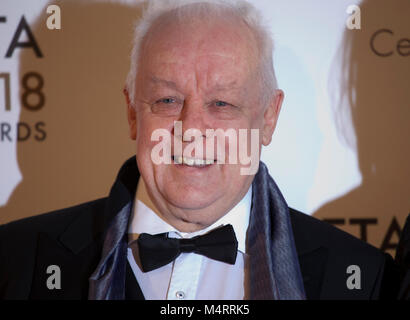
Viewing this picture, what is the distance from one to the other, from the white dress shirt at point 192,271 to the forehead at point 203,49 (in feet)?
1.20

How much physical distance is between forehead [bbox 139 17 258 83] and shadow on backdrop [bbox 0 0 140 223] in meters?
0.46

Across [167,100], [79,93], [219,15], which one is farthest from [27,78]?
[219,15]

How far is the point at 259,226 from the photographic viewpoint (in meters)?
1.53

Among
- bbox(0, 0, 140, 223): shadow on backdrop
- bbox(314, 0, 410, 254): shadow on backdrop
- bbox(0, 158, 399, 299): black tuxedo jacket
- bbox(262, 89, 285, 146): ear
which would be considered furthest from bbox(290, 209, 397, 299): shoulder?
bbox(0, 0, 140, 223): shadow on backdrop

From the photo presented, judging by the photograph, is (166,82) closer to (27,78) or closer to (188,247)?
(188,247)

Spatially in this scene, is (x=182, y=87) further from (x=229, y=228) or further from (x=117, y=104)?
(x=117, y=104)

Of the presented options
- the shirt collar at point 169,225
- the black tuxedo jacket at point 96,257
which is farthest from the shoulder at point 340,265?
the shirt collar at point 169,225

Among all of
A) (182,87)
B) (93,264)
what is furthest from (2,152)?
(182,87)

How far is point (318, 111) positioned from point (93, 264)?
0.90 m

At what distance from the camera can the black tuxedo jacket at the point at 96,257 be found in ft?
4.91

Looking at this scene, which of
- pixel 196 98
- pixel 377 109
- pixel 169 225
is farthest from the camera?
pixel 377 109

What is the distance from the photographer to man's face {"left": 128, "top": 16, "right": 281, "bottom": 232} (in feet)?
4.81

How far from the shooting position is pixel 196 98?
1.46m

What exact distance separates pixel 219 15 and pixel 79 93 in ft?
2.14
